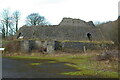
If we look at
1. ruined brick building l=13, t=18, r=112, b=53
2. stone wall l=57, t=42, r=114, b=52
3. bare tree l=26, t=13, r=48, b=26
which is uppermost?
bare tree l=26, t=13, r=48, b=26

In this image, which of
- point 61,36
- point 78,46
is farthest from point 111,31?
point 61,36

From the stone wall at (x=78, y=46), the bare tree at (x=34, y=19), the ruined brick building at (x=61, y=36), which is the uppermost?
the bare tree at (x=34, y=19)

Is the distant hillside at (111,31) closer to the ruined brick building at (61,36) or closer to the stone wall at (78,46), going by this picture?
the ruined brick building at (61,36)

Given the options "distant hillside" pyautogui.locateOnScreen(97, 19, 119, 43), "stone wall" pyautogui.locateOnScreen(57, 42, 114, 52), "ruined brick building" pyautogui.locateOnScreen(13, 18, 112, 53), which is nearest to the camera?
"ruined brick building" pyautogui.locateOnScreen(13, 18, 112, 53)

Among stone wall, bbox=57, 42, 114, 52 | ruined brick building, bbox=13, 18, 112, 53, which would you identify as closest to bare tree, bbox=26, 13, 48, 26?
ruined brick building, bbox=13, 18, 112, 53

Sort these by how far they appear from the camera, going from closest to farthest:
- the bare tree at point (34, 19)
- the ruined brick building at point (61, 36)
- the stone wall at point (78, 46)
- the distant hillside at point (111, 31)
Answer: the ruined brick building at point (61, 36) < the stone wall at point (78, 46) < the distant hillside at point (111, 31) < the bare tree at point (34, 19)

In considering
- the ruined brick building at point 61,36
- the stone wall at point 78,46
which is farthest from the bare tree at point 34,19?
the stone wall at point 78,46

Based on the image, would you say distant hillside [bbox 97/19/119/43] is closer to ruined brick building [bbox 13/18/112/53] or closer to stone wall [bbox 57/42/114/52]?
ruined brick building [bbox 13/18/112/53]

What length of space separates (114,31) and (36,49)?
19.3m

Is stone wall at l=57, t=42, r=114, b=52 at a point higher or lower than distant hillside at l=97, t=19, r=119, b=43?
lower

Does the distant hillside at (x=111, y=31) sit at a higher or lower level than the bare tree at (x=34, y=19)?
lower

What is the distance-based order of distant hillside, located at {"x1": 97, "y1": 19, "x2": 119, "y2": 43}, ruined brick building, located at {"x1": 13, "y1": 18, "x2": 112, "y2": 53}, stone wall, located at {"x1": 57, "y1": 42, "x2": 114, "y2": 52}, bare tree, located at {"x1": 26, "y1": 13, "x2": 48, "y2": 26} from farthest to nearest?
bare tree, located at {"x1": 26, "y1": 13, "x2": 48, "y2": 26}, distant hillside, located at {"x1": 97, "y1": 19, "x2": 119, "y2": 43}, stone wall, located at {"x1": 57, "y1": 42, "x2": 114, "y2": 52}, ruined brick building, located at {"x1": 13, "y1": 18, "x2": 112, "y2": 53}

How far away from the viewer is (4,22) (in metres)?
62.2

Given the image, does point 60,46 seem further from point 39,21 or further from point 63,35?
point 39,21
